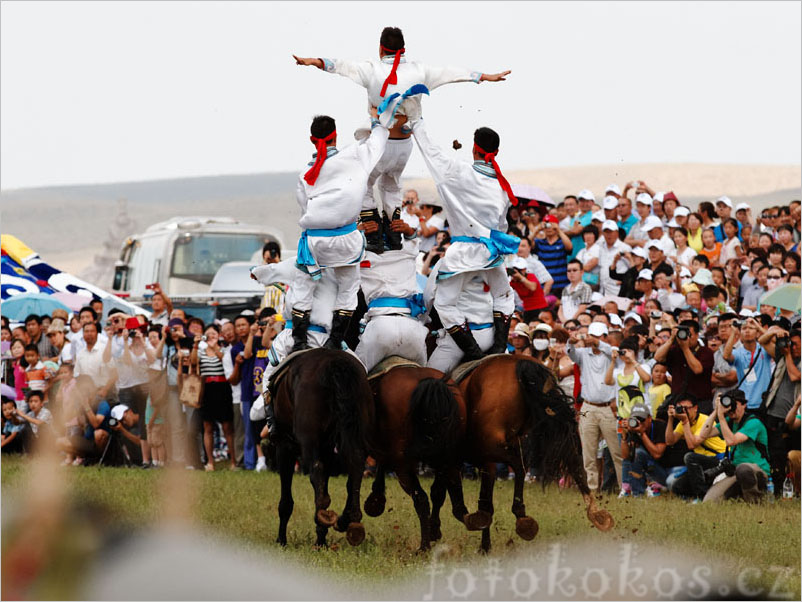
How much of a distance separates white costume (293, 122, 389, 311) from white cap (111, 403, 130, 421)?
22.2ft

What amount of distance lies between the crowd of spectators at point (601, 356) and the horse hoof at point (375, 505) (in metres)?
2.48

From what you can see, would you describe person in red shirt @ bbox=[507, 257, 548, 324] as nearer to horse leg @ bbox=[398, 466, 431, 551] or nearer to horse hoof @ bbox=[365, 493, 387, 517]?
horse hoof @ bbox=[365, 493, 387, 517]

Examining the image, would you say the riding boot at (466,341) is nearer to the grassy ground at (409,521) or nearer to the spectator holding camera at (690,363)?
the grassy ground at (409,521)

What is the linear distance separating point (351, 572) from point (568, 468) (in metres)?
1.74

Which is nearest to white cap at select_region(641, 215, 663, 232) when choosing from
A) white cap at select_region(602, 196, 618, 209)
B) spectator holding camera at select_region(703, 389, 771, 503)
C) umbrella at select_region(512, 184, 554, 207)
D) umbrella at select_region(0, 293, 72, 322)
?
white cap at select_region(602, 196, 618, 209)

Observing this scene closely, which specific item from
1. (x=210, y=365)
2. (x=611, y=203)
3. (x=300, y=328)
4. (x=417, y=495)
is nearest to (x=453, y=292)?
(x=300, y=328)

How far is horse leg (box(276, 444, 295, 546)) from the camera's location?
34.5 feet

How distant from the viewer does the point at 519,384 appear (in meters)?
9.31

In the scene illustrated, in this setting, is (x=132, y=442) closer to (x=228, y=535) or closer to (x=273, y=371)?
(x=228, y=535)

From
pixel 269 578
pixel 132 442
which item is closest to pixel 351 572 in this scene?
pixel 269 578

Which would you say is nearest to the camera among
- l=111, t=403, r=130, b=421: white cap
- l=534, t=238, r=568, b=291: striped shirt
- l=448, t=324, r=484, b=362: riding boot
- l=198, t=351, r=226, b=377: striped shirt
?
l=448, t=324, r=484, b=362: riding boot

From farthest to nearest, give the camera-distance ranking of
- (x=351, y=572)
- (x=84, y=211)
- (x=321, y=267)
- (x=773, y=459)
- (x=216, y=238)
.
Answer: (x=84, y=211) < (x=216, y=238) < (x=773, y=459) < (x=321, y=267) < (x=351, y=572)

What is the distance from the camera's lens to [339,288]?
10.1 m

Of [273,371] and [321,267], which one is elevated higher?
[321,267]
